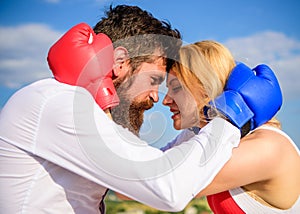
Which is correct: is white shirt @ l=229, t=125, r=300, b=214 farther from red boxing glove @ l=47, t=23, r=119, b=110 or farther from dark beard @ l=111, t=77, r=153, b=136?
dark beard @ l=111, t=77, r=153, b=136

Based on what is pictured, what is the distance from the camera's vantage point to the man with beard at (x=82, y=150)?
6.11 ft

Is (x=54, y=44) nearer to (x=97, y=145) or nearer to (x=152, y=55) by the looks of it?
(x=97, y=145)

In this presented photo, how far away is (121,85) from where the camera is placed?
2.79 metres

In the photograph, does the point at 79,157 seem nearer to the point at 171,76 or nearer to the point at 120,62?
the point at 120,62

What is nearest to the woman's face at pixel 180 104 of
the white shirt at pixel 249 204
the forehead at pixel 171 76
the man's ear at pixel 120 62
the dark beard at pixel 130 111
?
the forehead at pixel 171 76

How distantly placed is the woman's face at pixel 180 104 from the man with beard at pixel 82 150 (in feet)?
2.35

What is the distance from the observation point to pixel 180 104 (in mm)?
2986

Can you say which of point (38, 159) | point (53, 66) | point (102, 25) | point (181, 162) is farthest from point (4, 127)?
point (102, 25)

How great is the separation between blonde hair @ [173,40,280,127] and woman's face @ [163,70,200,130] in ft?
0.23

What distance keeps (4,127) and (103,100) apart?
503 mm

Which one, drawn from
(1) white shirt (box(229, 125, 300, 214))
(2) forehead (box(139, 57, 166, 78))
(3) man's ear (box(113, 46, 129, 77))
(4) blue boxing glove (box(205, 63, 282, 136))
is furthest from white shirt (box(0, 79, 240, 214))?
(2) forehead (box(139, 57, 166, 78))

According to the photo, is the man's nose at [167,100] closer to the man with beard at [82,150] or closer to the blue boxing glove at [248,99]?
the blue boxing glove at [248,99]

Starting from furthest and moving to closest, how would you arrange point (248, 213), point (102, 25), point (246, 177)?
point (102, 25), point (248, 213), point (246, 177)

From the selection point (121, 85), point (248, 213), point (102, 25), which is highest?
point (102, 25)
